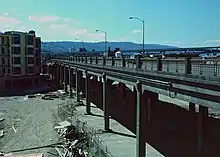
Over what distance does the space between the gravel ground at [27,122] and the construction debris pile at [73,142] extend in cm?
117

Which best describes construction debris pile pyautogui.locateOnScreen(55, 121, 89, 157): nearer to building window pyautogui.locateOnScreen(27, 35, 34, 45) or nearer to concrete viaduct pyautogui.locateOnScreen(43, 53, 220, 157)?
concrete viaduct pyautogui.locateOnScreen(43, 53, 220, 157)

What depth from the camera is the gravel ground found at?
33188 millimetres

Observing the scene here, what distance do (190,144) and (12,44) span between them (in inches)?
2648

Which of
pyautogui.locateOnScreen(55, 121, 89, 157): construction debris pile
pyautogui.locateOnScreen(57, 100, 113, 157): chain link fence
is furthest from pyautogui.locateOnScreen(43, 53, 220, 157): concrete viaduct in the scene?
pyautogui.locateOnScreen(55, 121, 89, 157): construction debris pile

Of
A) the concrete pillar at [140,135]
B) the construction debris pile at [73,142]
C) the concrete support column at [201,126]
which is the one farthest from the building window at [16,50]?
the concrete pillar at [140,135]

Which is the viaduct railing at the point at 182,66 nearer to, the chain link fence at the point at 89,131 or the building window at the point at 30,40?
the chain link fence at the point at 89,131

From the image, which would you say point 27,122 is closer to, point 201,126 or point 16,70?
point 201,126

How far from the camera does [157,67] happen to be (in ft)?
68.3

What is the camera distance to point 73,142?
30531 mm

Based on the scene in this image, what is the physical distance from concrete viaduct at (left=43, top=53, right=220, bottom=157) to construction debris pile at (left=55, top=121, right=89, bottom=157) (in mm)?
3222

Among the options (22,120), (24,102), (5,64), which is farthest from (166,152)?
(5,64)

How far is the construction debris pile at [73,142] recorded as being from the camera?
1099 inches

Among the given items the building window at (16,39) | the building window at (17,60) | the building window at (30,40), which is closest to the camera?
the building window at (16,39)

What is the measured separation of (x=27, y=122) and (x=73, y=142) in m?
16.6
